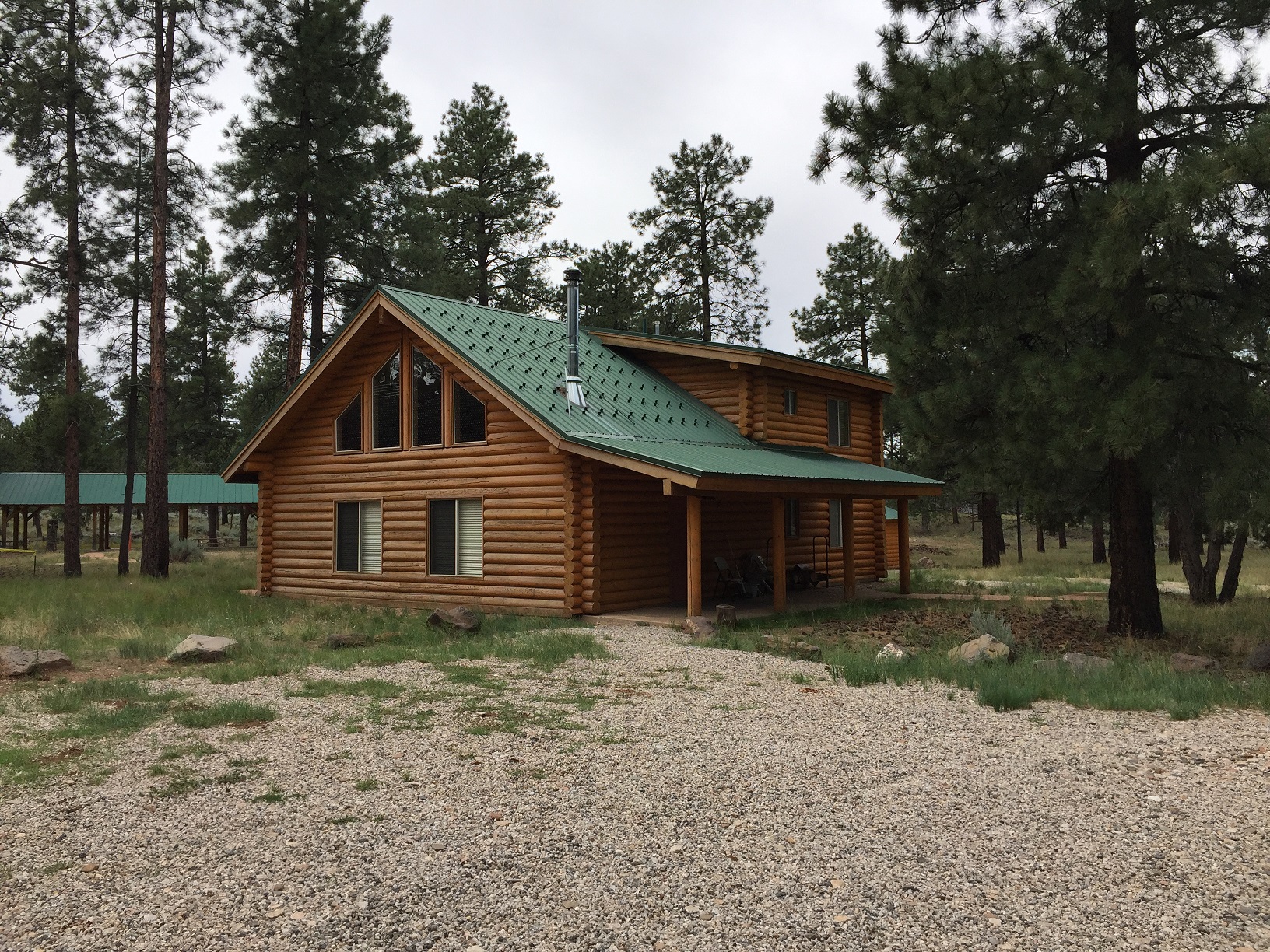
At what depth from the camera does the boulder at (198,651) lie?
11.0 metres

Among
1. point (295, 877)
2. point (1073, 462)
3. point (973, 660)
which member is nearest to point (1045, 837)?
point (295, 877)

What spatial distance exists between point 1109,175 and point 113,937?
47.5 ft

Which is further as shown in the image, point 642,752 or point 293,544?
point 293,544

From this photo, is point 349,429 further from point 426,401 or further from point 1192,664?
point 1192,664

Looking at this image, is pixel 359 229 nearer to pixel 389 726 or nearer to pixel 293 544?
pixel 293 544

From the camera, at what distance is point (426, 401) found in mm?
17734

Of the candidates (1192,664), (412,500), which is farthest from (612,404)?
(1192,664)

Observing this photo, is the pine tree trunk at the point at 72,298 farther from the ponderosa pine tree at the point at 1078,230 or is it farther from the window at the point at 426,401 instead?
the ponderosa pine tree at the point at 1078,230

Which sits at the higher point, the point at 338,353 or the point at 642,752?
the point at 338,353

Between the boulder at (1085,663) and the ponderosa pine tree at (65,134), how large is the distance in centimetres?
2404

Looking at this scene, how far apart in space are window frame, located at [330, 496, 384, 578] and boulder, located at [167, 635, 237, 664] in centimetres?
677

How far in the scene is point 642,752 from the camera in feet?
22.6

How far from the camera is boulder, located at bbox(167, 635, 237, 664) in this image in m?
11.0

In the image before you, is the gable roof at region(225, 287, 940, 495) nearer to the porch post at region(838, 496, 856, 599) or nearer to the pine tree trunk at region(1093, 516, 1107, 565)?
the porch post at region(838, 496, 856, 599)
